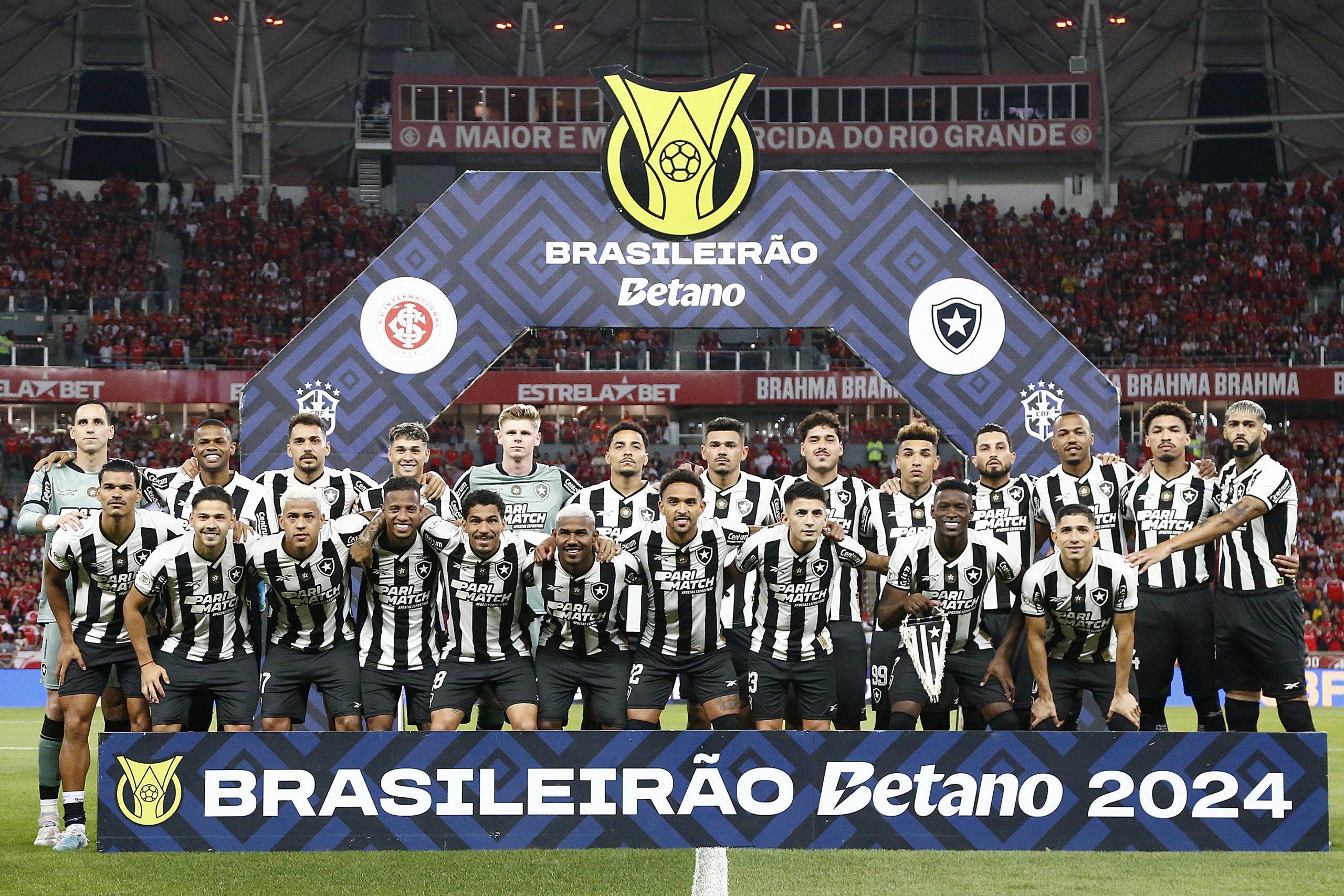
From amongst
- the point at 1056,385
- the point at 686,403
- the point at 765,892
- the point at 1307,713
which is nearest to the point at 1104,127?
the point at 686,403

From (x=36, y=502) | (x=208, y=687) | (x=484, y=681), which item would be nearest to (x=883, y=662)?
(x=484, y=681)

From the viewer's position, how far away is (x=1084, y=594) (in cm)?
709

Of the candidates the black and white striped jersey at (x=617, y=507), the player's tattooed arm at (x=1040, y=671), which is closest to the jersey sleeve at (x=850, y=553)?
the player's tattooed arm at (x=1040, y=671)

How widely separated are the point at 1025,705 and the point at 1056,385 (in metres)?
2.57

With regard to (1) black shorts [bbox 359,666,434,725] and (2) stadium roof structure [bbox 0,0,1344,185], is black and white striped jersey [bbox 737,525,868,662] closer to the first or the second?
(1) black shorts [bbox 359,666,434,725]

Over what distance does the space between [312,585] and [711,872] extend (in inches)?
92.6

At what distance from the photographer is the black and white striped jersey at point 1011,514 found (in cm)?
796

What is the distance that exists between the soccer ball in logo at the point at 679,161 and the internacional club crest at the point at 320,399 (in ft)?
8.30

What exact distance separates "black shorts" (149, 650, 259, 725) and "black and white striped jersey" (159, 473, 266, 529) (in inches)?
43.1

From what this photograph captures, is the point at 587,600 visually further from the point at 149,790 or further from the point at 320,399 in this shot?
the point at 320,399

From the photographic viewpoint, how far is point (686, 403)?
27109 mm

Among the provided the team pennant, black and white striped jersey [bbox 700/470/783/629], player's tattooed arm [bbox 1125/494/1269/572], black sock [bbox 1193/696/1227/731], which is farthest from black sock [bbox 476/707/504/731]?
black sock [bbox 1193/696/1227/731]

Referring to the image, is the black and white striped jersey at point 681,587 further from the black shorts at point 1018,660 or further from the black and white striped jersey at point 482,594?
the black shorts at point 1018,660

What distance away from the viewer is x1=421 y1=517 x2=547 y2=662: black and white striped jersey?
7098mm
